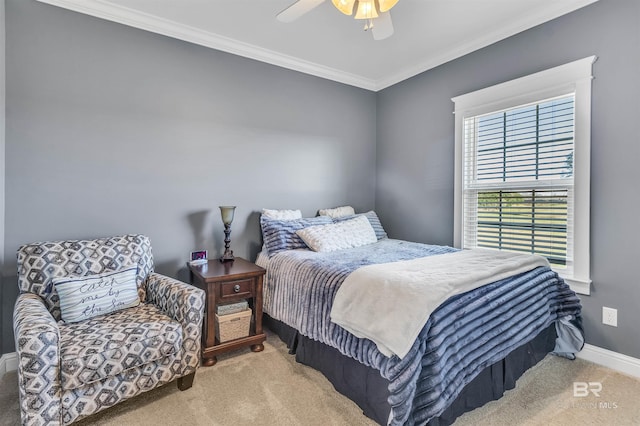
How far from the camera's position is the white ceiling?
2451 mm

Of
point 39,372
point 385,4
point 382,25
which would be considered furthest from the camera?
point 382,25

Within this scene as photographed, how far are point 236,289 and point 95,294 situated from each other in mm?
882

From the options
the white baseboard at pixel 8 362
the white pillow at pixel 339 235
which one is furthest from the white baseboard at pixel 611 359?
the white baseboard at pixel 8 362

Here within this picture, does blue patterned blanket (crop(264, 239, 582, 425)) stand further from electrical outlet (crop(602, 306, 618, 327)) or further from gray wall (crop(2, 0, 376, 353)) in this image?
gray wall (crop(2, 0, 376, 353))

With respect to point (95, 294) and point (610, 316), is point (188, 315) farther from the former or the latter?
point (610, 316)

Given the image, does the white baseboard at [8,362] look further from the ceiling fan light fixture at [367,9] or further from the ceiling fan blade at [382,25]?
the ceiling fan blade at [382,25]

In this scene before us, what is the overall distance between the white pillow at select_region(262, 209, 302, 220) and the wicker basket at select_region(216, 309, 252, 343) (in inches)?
37.7

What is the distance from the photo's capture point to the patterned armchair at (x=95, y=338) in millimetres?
1437

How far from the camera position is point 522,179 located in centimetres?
280

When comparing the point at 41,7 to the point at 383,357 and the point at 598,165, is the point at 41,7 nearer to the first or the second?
the point at 383,357

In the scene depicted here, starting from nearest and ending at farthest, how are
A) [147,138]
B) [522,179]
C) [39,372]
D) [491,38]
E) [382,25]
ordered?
1. [39,372]
2. [382,25]
3. [147,138]
4. [522,179]
5. [491,38]

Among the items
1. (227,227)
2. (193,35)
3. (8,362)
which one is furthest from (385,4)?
(8,362)

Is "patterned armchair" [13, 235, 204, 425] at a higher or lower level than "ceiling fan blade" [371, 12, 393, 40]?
lower

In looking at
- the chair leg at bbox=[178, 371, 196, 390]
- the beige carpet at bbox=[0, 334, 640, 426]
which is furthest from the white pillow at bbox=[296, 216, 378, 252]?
the chair leg at bbox=[178, 371, 196, 390]
